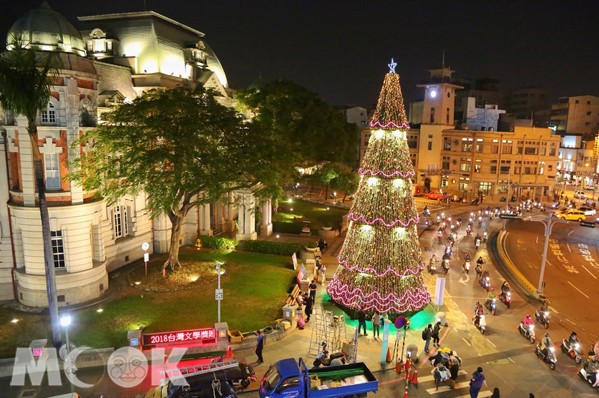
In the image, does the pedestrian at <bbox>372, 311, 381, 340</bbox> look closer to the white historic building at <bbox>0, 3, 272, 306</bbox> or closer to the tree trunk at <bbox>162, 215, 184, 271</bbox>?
the tree trunk at <bbox>162, 215, 184, 271</bbox>

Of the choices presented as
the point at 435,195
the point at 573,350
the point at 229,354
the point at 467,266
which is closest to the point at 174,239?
the point at 229,354

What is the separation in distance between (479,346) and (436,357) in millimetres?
4404

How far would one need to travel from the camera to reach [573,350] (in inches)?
864

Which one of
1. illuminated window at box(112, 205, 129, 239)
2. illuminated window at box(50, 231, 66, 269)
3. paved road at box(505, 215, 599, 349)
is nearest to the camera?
illuminated window at box(50, 231, 66, 269)

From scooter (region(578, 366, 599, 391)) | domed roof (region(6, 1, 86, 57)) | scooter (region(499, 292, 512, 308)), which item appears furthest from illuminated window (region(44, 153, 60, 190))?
scooter (region(578, 366, 599, 391))

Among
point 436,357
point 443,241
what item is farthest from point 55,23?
point 443,241

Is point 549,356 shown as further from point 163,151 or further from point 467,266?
point 163,151

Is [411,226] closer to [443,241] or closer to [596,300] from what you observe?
[596,300]

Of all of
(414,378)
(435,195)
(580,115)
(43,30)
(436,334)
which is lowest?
(414,378)

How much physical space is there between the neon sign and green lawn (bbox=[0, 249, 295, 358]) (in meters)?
2.24

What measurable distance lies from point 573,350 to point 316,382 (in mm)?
13890

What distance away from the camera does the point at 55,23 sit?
27.9 metres

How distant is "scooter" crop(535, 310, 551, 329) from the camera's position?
25.8 m

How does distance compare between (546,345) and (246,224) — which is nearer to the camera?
(546,345)
